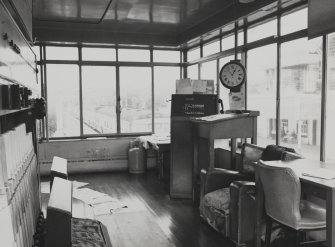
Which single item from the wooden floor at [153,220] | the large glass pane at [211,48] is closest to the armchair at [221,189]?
the wooden floor at [153,220]

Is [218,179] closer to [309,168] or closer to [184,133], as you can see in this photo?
[184,133]

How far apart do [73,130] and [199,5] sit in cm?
373

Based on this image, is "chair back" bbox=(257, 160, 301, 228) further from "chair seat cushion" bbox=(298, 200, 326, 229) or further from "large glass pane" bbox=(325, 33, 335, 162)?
"large glass pane" bbox=(325, 33, 335, 162)

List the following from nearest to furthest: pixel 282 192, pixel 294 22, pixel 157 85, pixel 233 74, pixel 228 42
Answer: pixel 282 192
pixel 294 22
pixel 233 74
pixel 228 42
pixel 157 85

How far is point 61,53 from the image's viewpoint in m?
6.98

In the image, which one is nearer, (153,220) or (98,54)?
(153,220)

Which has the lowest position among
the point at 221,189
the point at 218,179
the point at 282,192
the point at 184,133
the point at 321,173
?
the point at 221,189

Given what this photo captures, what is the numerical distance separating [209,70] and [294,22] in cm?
245

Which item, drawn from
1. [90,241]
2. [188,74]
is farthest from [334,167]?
[188,74]

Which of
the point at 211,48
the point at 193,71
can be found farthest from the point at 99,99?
the point at 211,48

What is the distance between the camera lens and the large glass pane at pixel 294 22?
13.7ft

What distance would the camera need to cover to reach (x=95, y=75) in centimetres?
726

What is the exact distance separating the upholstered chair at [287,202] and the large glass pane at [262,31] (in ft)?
8.50

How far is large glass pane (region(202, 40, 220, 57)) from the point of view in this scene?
633 centimetres
